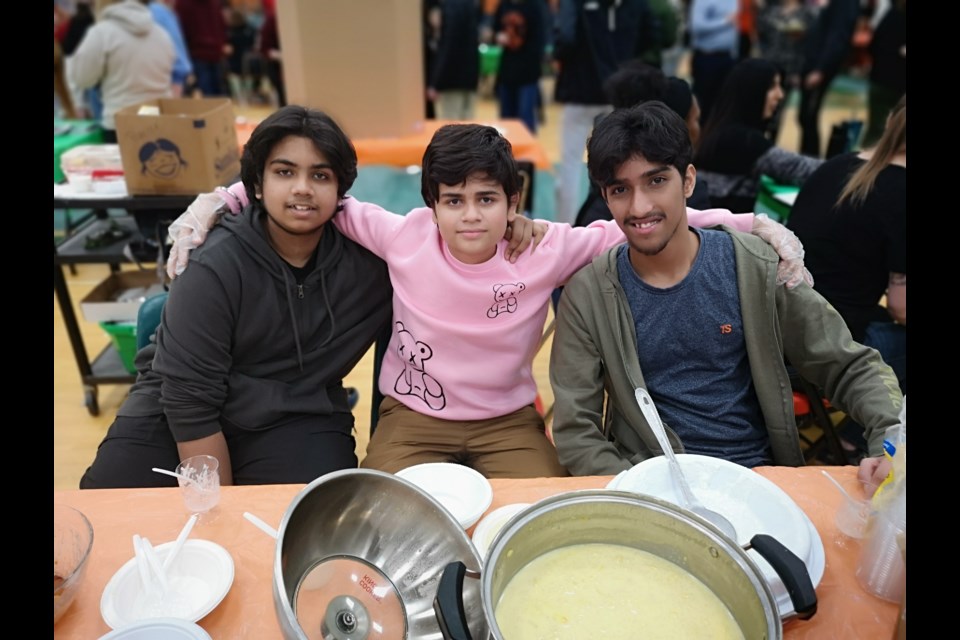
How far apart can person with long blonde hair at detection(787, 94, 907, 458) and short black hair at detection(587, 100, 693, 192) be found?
32.8 inches

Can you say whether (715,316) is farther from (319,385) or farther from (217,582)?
(217,582)

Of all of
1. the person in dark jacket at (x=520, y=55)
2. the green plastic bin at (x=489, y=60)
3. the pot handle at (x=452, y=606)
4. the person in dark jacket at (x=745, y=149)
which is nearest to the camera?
the pot handle at (x=452, y=606)

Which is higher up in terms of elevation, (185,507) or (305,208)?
(305,208)

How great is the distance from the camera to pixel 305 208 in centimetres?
162

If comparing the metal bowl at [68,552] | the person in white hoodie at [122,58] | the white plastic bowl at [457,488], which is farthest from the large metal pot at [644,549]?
the person in white hoodie at [122,58]

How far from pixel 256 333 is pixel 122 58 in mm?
3396

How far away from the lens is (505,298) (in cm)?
169

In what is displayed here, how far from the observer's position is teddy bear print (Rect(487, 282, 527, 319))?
1675mm

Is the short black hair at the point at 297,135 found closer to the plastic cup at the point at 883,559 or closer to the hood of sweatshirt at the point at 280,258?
the hood of sweatshirt at the point at 280,258

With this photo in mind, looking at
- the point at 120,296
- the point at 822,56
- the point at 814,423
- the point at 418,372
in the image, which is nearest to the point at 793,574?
the point at 418,372

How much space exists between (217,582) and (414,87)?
3358 millimetres

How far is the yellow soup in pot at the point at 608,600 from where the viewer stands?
0.83 m

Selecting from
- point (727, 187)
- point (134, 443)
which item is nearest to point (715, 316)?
point (134, 443)

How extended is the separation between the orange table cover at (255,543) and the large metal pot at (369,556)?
15 cm
